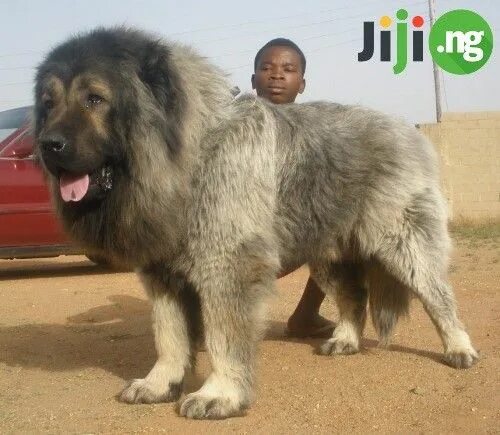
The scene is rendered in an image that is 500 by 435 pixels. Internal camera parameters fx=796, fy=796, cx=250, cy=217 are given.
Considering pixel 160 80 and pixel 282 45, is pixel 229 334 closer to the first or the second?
pixel 160 80

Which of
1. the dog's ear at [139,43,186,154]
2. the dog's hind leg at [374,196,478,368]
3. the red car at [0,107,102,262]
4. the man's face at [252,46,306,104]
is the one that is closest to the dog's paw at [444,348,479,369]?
the dog's hind leg at [374,196,478,368]

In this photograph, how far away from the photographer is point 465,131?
15250 millimetres

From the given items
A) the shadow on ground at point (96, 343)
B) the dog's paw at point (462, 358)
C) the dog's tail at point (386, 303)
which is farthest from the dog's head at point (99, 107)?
the dog's paw at point (462, 358)

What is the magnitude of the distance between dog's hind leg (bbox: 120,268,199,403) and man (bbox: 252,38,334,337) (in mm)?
1885

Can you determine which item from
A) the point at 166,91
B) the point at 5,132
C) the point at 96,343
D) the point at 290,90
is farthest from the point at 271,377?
the point at 5,132

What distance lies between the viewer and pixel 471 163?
50.0 feet

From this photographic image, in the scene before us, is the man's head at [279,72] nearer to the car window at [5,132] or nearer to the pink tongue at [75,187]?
the pink tongue at [75,187]

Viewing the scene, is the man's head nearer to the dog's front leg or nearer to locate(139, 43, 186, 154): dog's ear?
locate(139, 43, 186, 154): dog's ear

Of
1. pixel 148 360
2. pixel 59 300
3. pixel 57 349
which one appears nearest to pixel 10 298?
pixel 59 300

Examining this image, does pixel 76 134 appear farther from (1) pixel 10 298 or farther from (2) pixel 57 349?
(1) pixel 10 298

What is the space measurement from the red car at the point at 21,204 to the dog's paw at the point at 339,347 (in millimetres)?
4585

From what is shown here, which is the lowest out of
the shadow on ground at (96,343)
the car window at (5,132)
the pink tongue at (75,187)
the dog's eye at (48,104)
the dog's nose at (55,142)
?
the shadow on ground at (96,343)

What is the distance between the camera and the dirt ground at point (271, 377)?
4.26 metres

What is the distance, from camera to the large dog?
421 centimetres
